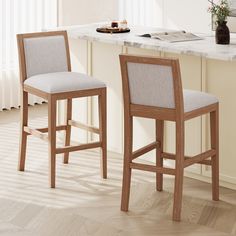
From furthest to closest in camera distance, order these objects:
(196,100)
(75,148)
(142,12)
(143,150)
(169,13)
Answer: (142,12), (169,13), (75,148), (143,150), (196,100)

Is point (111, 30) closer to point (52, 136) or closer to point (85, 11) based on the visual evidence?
point (52, 136)

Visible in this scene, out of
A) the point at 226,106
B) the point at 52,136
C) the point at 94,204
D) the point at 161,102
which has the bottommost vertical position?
the point at 94,204

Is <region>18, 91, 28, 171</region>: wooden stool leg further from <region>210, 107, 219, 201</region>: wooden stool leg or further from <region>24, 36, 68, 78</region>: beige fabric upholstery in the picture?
<region>210, 107, 219, 201</region>: wooden stool leg

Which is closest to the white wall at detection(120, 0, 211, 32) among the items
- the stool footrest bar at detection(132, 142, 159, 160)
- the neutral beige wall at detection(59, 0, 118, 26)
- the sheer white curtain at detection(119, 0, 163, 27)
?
the sheer white curtain at detection(119, 0, 163, 27)

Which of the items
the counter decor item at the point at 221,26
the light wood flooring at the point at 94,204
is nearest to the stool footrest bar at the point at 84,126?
the light wood flooring at the point at 94,204

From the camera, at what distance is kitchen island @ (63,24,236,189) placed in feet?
15.1

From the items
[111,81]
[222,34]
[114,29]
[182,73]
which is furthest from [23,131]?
[222,34]

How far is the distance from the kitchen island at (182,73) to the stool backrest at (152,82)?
51 centimetres

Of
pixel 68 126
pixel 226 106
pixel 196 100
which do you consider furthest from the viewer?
pixel 68 126

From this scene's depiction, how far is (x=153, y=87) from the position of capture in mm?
4086

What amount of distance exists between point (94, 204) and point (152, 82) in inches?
33.3

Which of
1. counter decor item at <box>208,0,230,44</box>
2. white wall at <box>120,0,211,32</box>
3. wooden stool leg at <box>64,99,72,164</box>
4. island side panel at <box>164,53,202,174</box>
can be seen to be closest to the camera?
island side panel at <box>164,53,202,174</box>

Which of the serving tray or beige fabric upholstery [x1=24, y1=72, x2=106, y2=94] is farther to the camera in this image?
the serving tray

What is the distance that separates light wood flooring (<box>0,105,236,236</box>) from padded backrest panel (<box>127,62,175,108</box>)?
648 millimetres
